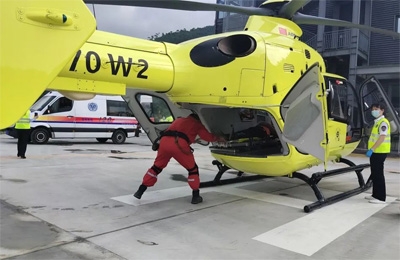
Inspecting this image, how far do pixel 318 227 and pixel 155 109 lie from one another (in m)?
3.69

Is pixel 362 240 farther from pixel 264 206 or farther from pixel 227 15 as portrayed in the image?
pixel 227 15

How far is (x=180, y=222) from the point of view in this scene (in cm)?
484

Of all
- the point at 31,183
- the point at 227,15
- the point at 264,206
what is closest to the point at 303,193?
the point at 264,206

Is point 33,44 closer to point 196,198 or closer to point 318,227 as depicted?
point 196,198

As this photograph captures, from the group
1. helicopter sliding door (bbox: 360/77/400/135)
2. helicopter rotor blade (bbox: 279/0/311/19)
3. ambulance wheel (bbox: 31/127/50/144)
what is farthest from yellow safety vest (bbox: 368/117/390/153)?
ambulance wheel (bbox: 31/127/50/144)

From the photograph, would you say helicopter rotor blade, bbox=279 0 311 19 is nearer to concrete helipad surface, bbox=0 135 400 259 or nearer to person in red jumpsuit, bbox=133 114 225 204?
person in red jumpsuit, bbox=133 114 225 204

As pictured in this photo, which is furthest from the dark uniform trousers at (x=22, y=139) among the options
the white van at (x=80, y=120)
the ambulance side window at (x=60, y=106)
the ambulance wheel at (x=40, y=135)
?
the ambulance side window at (x=60, y=106)

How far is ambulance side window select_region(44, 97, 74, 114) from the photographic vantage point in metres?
15.1

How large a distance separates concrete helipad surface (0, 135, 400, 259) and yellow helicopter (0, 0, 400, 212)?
0.58 metres

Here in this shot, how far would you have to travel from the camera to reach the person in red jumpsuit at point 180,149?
560 centimetres

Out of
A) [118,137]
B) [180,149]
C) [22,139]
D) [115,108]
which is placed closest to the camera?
[180,149]

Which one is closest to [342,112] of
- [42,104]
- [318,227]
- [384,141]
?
[384,141]

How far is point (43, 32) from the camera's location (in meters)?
2.82

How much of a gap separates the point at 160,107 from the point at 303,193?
322cm
